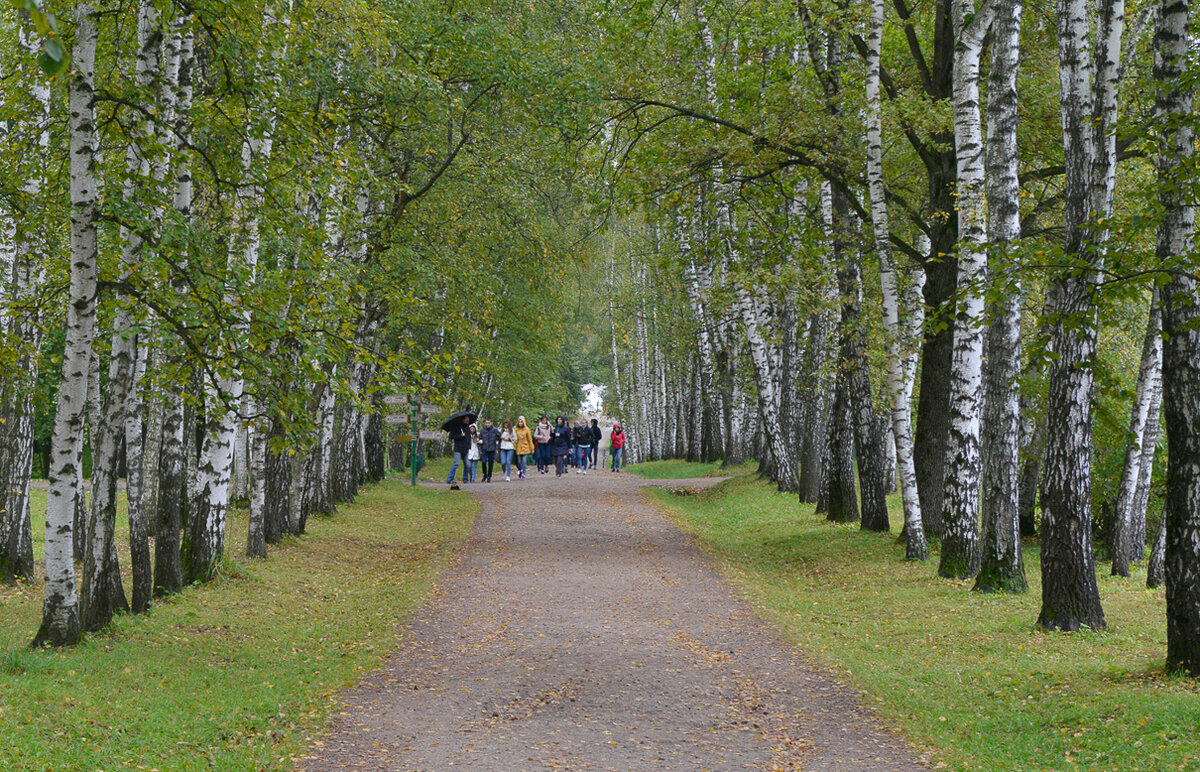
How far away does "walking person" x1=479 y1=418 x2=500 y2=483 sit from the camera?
101 feet

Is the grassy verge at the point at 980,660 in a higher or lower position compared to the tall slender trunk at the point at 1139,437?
lower

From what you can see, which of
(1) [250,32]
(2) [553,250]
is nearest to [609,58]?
(2) [553,250]

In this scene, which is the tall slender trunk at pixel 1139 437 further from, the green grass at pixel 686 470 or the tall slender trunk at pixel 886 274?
the green grass at pixel 686 470

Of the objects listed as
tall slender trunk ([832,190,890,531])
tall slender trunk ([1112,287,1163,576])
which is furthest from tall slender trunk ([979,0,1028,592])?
tall slender trunk ([832,190,890,531])

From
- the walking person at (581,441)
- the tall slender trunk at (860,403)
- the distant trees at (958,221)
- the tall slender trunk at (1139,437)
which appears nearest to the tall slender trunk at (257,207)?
the distant trees at (958,221)

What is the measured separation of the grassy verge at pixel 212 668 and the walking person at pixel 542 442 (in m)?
19.6

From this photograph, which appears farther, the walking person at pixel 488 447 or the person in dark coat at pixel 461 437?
the walking person at pixel 488 447

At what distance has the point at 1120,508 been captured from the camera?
1373 cm

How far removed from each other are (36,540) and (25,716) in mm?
12997

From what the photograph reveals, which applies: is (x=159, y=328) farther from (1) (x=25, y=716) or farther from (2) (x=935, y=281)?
(2) (x=935, y=281)

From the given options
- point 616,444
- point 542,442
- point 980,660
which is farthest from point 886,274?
point 616,444

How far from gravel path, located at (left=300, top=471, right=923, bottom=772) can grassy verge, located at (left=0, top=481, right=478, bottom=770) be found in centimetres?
41

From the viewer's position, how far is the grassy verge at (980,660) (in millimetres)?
6500

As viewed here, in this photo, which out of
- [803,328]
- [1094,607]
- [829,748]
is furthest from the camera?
[803,328]
